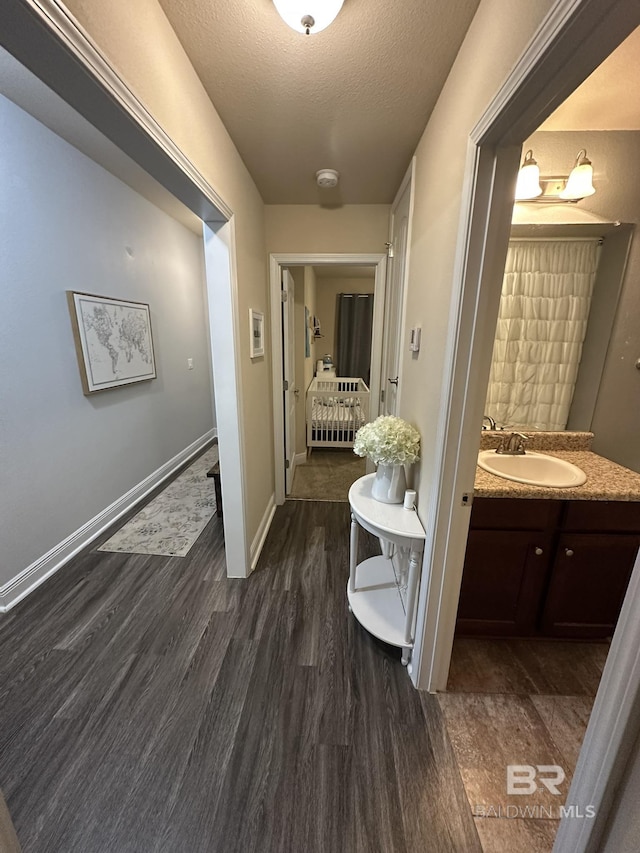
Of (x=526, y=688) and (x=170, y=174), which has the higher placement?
(x=170, y=174)

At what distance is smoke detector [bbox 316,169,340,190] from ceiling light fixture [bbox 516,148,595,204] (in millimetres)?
990

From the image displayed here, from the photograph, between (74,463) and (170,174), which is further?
(74,463)

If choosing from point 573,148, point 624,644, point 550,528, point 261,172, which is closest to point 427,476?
point 550,528

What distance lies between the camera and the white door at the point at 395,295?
1.87 m

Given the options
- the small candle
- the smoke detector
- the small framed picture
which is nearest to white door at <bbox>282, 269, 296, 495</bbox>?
the small framed picture

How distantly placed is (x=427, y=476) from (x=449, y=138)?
126 cm

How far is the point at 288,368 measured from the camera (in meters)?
2.78

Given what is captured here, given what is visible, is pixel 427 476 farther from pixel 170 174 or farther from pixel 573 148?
pixel 573 148

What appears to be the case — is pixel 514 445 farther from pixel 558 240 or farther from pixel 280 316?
pixel 280 316

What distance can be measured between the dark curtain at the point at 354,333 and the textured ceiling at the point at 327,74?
12.4 feet

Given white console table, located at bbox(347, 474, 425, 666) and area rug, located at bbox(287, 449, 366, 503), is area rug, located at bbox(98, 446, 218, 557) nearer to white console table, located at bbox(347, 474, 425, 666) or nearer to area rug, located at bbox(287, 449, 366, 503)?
area rug, located at bbox(287, 449, 366, 503)

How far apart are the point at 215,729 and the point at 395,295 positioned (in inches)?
97.3

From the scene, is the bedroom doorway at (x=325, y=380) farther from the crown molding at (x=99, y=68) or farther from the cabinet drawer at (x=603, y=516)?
the cabinet drawer at (x=603, y=516)

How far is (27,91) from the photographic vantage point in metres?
1.59
